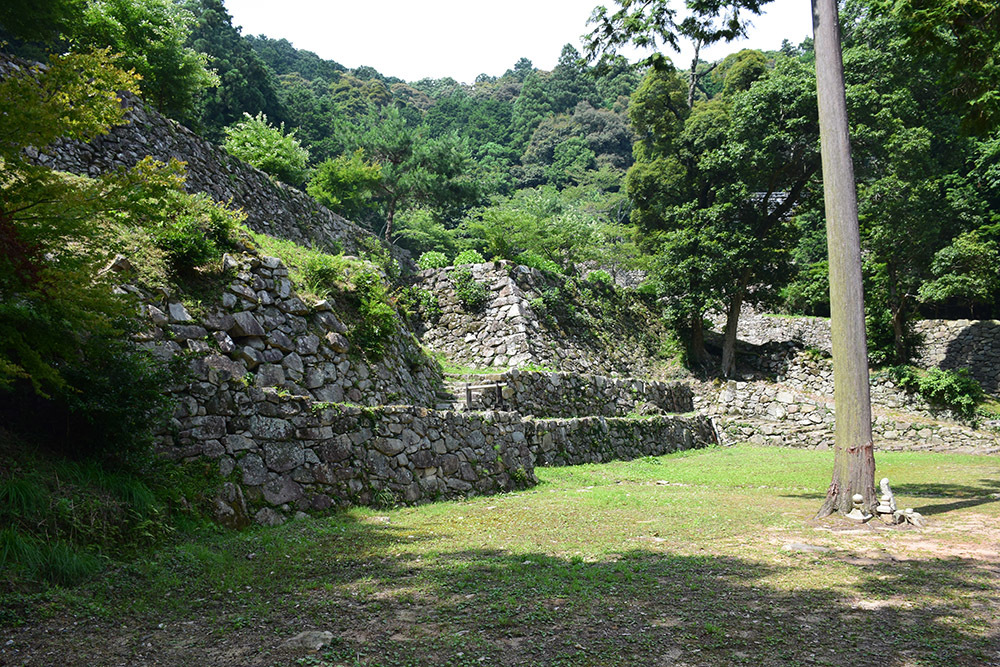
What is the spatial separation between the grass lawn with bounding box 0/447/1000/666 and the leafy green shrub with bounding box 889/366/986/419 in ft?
48.0

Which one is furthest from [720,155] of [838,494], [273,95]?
[273,95]

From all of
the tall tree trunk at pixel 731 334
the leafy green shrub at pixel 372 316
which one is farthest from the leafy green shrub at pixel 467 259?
the tall tree trunk at pixel 731 334

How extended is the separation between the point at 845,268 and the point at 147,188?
7.31 metres

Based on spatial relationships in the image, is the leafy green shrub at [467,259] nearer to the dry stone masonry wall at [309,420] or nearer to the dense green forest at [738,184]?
the dense green forest at [738,184]

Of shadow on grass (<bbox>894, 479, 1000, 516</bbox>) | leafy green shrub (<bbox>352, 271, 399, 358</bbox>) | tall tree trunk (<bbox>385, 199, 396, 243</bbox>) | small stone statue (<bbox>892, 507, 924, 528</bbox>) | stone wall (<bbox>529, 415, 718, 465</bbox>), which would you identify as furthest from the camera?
tall tree trunk (<bbox>385, 199, 396, 243</bbox>)

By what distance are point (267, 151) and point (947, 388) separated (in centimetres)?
2298

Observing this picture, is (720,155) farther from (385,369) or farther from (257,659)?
(257,659)

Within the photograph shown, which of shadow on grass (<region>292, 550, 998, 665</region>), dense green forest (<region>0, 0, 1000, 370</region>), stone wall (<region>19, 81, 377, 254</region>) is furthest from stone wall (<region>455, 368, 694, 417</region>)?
shadow on grass (<region>292, 550, 998, 665</region>)

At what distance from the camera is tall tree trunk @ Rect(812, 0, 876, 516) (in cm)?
658

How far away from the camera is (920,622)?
3.17 meters

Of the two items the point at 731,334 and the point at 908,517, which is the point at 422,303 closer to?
the point at 731,334

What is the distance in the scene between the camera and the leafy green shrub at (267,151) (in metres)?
17.4

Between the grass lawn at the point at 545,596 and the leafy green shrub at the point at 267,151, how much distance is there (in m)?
14.2

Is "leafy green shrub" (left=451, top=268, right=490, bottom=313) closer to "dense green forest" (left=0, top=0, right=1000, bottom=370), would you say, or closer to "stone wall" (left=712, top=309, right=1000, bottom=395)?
"dense green forest" (left=0, top=0, right=1000, bottom=370)
